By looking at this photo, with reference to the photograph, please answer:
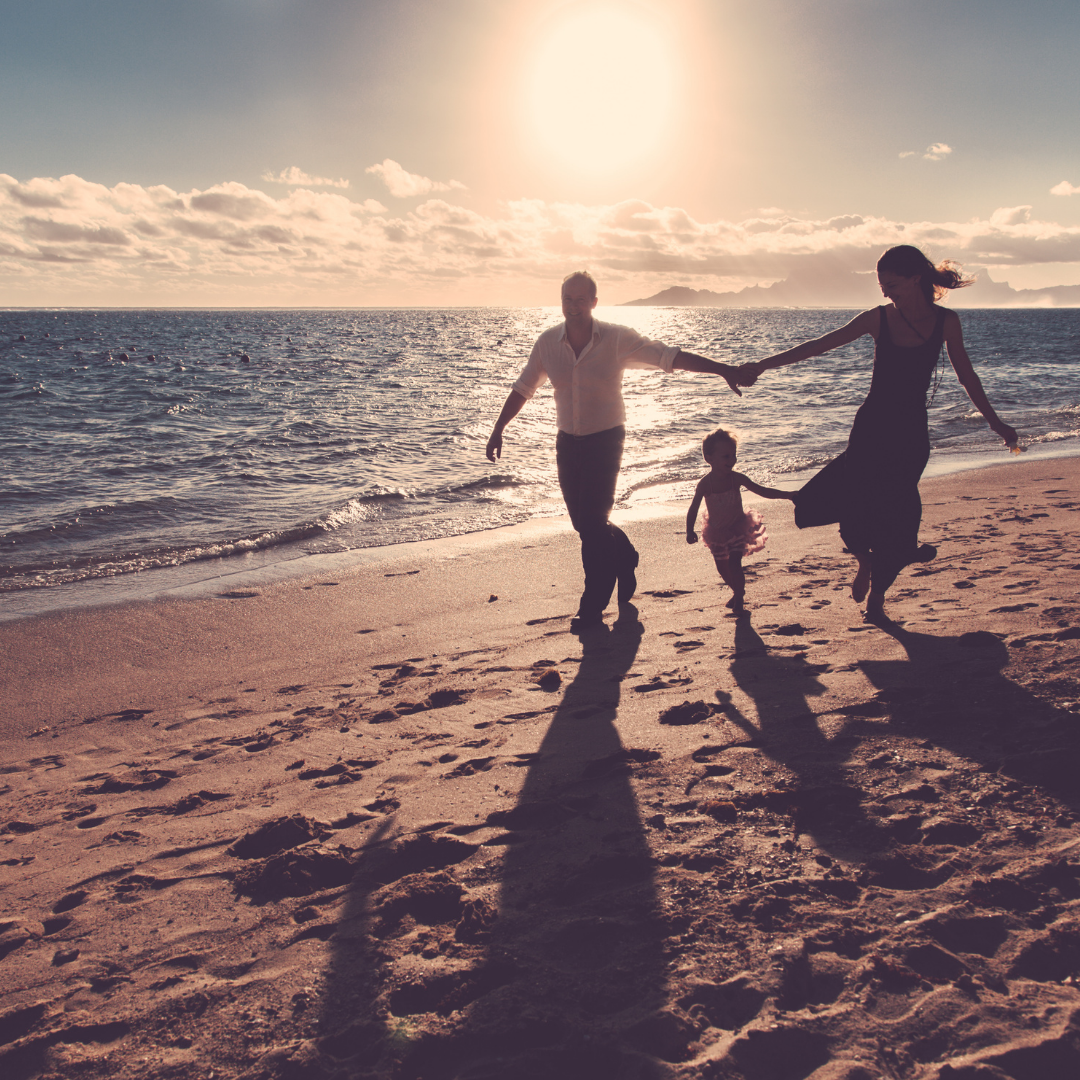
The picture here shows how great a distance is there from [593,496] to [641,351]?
38.6 inches

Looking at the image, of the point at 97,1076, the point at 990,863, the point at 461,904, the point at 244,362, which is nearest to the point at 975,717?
the point at 990,863

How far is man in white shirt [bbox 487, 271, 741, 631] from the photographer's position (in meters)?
4.50

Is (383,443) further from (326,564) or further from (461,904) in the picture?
(461,904)

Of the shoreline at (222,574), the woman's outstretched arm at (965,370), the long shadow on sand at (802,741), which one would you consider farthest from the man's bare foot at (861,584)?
the shoreline at (222,574)

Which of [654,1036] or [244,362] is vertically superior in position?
[244,362]

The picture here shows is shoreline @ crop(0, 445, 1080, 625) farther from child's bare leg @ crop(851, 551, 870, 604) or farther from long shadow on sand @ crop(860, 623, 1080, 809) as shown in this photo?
long shadow on sand @ crop(860, 623, 1080, 809)

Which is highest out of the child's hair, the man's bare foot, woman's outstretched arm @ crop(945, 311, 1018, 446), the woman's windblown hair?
the woman's windblown hair

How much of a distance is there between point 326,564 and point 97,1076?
5.86 metres

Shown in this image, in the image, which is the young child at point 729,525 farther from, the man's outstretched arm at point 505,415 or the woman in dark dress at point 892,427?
the man's outstretched arm at point 505,415

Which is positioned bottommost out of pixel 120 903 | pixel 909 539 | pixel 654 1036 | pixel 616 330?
pixel 120 903

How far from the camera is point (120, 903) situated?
7.92ft

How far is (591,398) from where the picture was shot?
15.2 ft

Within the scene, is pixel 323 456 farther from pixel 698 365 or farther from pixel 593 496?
pixel 698 365

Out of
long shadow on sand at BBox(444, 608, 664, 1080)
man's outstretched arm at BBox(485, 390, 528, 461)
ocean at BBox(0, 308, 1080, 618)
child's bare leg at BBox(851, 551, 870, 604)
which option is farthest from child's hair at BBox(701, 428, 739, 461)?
ocean at BBox(0, 308, 1080, 618)
